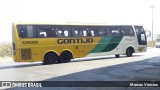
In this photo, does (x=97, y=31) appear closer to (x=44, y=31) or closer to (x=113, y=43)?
(x=113, y=43)

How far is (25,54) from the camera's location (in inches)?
646

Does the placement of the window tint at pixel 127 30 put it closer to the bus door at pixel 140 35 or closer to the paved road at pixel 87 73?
the bus door at pixel 140 35

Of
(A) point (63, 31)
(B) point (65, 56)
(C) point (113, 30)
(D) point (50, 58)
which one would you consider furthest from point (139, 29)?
(D) point (50, 58)

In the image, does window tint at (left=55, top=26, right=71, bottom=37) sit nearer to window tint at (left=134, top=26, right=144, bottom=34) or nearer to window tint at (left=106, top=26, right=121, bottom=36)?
window tint at (left=106, top=26, right=121, bottom=36)

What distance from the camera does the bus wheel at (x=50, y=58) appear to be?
1752 cm

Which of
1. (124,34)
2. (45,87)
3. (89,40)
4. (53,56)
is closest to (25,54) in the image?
(53,56)

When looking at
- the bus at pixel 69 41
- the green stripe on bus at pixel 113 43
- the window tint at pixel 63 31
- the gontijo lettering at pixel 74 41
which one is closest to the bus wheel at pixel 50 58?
the bus at pixel 69 41

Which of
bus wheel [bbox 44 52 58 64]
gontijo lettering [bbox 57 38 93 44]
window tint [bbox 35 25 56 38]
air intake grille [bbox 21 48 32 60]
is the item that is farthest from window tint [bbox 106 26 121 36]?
air intake grille [bbox 21 48 32 60]

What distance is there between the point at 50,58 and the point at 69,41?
1.84m

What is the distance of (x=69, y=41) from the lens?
18.6m

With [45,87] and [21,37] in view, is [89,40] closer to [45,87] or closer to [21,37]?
[21,37]

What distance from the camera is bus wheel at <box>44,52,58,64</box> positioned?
17.5 m

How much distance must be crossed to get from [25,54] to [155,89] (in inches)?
380

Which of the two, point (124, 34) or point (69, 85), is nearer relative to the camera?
point (69, 85)
